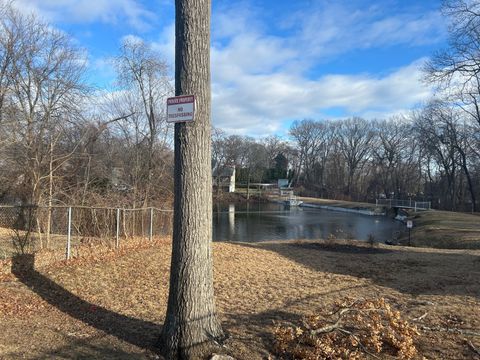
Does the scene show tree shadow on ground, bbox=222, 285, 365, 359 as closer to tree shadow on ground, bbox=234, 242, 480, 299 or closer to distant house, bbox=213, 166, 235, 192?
tree shadow on ground, bbox=234, 242, 480, 299

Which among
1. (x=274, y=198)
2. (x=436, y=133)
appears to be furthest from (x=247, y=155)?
(x=436, y=133)

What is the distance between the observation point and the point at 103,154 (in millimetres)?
18969

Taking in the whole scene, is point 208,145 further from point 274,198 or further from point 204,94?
point 274,198

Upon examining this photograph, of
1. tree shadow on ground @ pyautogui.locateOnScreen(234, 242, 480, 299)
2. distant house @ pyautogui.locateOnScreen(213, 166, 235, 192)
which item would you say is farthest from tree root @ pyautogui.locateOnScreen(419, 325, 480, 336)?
distant house @ pyautogui.locateOnScreen(213, 166, 235, 192)

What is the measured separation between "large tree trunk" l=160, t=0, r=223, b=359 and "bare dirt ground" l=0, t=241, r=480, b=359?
0.44 meters

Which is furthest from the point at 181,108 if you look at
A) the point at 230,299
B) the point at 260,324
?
the point at 230,299

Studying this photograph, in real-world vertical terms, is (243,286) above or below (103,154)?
below

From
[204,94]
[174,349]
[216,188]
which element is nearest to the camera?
[174,349]

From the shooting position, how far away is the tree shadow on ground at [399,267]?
303 inches

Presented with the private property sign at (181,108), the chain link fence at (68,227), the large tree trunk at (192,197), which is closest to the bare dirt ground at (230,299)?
the large tree trunk at (192,197)

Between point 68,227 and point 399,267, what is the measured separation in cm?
781

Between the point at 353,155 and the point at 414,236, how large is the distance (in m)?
70.0

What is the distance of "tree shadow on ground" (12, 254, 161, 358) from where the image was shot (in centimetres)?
472

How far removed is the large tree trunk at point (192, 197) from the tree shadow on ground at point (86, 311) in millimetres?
546
